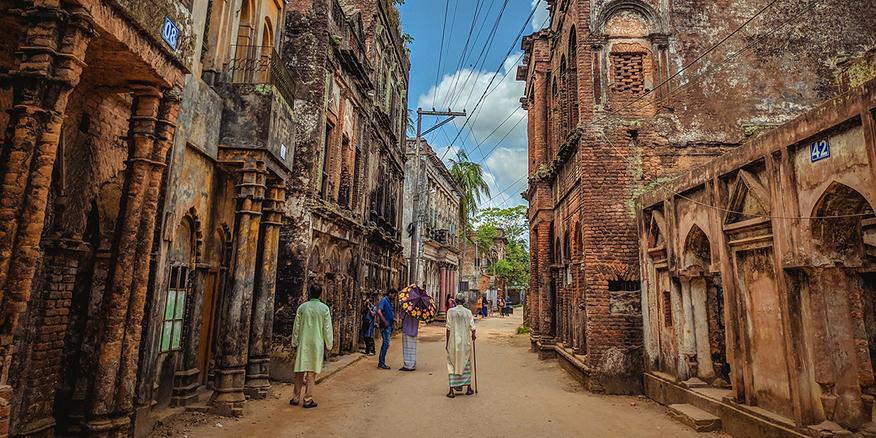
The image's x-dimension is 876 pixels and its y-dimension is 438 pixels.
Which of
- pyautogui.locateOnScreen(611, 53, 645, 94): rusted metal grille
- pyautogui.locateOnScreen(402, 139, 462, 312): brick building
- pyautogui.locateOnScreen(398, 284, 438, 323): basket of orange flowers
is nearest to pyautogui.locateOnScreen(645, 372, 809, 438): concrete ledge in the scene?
pyautogui.locateOnScreen(398, 284, 438, 323): basket of orange flowers

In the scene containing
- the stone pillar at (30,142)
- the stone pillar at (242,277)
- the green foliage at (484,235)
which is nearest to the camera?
the stone pillar at (30,142)

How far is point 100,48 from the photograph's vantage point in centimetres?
453

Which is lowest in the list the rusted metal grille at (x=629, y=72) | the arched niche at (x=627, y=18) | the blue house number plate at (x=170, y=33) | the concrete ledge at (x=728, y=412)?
the concrete ledge at (x=728, y=412)

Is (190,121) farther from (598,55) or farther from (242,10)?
(598,55)

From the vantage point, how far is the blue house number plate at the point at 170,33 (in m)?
5.13

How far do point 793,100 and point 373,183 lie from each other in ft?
42.0

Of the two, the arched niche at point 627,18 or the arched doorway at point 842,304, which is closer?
the arched doorway at point 842,304

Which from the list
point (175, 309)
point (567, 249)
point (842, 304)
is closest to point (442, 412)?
point (175, 309)

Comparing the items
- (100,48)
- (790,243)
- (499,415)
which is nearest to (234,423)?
(499,415)

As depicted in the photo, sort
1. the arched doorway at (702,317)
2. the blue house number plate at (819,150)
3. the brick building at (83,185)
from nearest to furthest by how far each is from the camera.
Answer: the brick building at (83,185), the blue house number plate at (819,150), the arched doorway at (702,317)

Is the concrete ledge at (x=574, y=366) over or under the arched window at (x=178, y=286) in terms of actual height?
under

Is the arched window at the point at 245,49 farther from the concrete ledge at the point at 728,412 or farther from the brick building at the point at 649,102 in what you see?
the concrete ledge at the point at 728,412

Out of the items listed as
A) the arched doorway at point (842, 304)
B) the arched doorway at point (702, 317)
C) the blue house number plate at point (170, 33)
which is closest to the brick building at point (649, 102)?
the arched doorway at point (702, 317)

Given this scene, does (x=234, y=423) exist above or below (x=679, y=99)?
below
